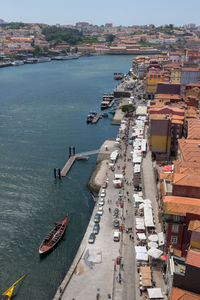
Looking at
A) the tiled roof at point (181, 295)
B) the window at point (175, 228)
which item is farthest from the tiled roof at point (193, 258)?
the window at point (175, 228)

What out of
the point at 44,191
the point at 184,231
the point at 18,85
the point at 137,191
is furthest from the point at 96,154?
the point at 18,85

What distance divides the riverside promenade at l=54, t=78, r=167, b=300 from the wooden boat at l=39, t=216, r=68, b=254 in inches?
141

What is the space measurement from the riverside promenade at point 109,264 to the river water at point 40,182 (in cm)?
314

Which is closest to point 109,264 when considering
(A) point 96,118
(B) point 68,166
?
(B) point 68,166

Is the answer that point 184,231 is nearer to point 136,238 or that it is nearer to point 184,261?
point 184,261

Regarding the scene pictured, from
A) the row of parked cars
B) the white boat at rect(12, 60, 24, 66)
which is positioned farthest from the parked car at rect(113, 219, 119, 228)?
the white boat at rect(12, 60, 24, 66)

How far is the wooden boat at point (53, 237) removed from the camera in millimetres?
29173

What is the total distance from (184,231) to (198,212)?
2.05 meters

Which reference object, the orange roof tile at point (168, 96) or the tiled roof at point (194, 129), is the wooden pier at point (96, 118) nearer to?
the orange roof tile at point (168, 96)

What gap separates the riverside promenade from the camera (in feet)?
72.9

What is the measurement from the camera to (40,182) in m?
42.6

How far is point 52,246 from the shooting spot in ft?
96.5

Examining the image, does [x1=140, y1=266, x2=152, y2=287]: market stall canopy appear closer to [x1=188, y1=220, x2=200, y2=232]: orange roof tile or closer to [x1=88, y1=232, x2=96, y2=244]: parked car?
[x1=188, y1=220, x2=200, y2=232]: orange roof tile

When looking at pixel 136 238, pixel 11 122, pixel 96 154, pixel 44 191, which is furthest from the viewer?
pixel 11 122
